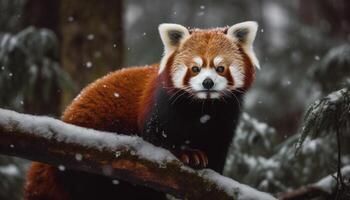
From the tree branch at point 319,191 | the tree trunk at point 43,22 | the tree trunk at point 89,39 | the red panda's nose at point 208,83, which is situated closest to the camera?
the red panda's nose at point 208,83

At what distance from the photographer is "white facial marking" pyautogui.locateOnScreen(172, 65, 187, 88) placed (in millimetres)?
3578

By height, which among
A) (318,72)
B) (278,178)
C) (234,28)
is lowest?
(278,178)

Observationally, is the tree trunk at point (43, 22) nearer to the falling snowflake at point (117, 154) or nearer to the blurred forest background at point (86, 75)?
the blurred forest background at point (86, 75)

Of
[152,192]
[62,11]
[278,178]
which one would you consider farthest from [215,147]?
[62,11]

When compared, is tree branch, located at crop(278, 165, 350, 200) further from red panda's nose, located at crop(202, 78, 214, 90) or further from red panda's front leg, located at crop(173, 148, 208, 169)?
red panda's nose, located at crop(202, 78, 214, 90)

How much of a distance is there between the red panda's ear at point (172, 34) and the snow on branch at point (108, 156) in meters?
0.79

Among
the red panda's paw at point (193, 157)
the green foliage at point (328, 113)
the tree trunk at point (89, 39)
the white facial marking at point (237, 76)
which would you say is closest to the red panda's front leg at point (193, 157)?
the red panda's paw at point (193, 157)

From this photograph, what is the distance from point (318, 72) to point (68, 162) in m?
3.28

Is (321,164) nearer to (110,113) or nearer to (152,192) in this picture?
(152,192)

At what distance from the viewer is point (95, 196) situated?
13.5 feet

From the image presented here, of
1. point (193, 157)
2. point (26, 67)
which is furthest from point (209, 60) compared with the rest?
point (26, 67)

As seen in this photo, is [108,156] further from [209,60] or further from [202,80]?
[209,60]

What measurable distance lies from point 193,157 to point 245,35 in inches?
36.3

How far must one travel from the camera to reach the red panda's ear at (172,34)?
3770 mm
